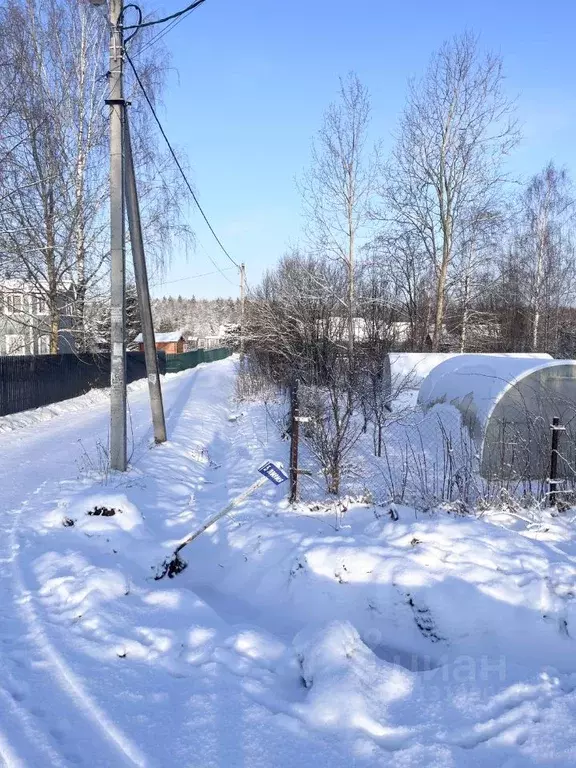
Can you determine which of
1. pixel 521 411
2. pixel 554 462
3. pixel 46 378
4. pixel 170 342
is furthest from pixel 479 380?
pixel 170 342

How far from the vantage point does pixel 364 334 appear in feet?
56.7

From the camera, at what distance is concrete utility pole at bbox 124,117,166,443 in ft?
29.1

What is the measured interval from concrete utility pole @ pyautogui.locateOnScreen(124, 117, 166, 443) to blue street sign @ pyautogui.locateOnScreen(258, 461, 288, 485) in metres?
5.23

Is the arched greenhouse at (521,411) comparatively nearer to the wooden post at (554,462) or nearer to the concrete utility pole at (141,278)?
the wooden post at (554,462)

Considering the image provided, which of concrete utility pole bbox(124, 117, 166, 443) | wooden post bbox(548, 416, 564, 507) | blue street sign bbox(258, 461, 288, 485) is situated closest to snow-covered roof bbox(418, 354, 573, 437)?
wooden post bbox(548, 416, 564, 507)

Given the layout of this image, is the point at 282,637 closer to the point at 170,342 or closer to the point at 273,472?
the point at 273,472

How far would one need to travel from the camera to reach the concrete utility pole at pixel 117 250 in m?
7.57

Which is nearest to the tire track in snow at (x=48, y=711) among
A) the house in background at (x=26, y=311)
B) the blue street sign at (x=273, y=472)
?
the blue street sign at (x=273, y=472)

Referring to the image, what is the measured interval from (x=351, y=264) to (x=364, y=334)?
8.49 feet

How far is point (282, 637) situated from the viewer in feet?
12.9

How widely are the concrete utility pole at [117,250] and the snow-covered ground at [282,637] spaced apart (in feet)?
3.36

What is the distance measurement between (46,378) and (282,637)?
1462cm

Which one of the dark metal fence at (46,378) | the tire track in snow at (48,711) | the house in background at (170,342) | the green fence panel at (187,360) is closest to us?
the tire track in snow at (48,711)

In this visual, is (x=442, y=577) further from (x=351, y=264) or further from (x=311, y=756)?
(x=351, y=264)
